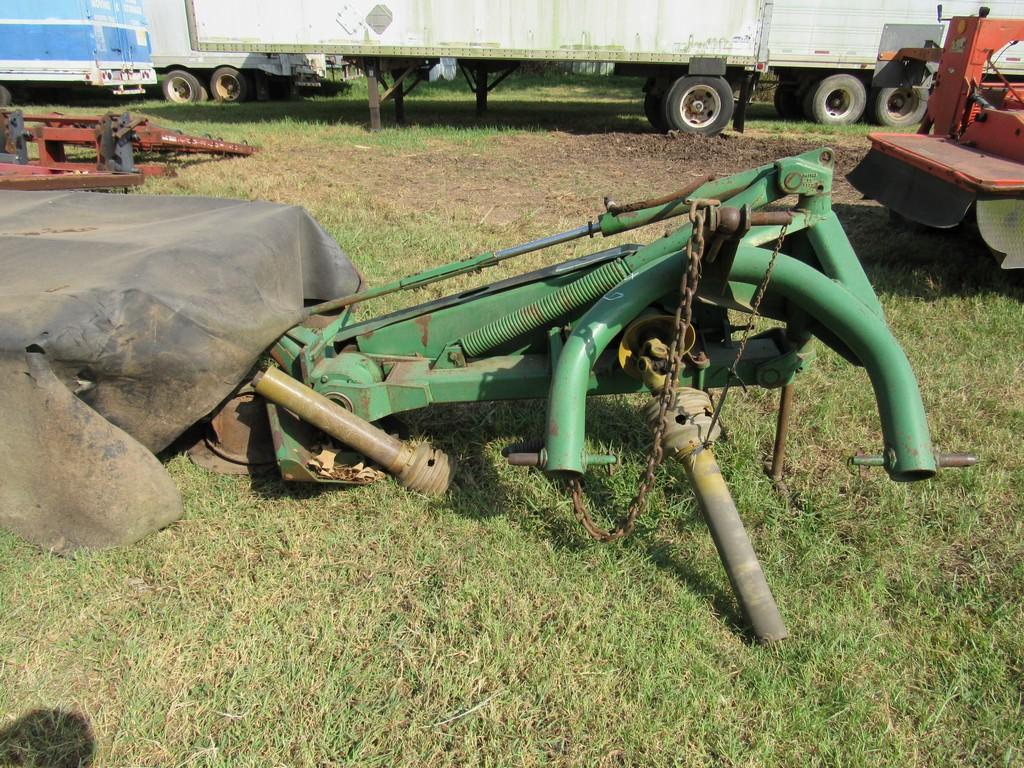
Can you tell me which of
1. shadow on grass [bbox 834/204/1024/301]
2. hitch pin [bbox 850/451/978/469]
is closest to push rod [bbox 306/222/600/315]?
hitch pin [bbox 850/451/978/469]

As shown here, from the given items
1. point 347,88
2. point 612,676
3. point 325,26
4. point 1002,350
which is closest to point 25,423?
point 612,676

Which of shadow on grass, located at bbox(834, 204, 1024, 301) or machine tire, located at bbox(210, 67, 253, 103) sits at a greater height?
machine tire, located at bbox(210, 67, 253, 103)

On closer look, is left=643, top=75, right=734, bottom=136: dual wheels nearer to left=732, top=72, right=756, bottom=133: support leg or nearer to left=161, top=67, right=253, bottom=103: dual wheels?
left=732, top=72, right=756, bottom=133: support leg

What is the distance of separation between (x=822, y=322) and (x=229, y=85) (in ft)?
59.0

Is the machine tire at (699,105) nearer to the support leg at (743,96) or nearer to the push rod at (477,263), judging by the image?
the support leg at (743,96)

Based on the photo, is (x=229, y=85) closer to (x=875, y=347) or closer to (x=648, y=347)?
(x=648, y=347)

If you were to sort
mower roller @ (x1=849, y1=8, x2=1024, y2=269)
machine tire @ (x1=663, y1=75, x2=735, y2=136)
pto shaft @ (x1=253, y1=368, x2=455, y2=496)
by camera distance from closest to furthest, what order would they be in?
pto shaft @ (x1=253, y1=368, x2=455, y2=496) < mower roller @ (x1=849, y1=8, x2=1024, y2=269) < machine tire @ (x1=663, y1=75, x2=735, y2=136)

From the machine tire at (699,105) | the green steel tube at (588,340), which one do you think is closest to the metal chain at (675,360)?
the green steel tube at (588,340)

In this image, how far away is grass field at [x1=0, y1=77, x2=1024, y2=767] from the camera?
1975 mm

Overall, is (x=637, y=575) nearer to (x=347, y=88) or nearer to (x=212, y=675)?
(x=212, y=675)

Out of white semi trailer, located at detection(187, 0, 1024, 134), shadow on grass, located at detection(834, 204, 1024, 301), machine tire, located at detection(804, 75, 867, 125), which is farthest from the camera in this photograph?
machine tire, located at detection(804, 75, 867, 125)

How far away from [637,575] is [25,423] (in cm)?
187

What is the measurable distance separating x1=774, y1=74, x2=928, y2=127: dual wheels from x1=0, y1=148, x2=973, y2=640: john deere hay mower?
1210 cm

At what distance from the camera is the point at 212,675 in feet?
7.01
